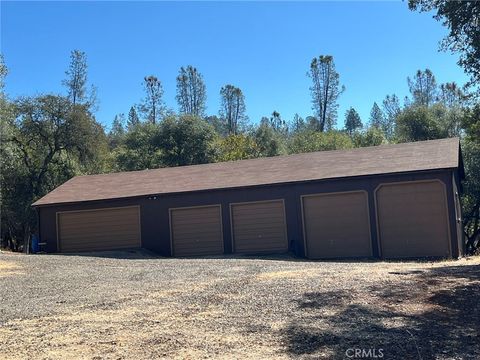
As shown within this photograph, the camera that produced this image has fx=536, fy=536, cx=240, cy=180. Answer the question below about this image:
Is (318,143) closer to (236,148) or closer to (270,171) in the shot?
(236,148)

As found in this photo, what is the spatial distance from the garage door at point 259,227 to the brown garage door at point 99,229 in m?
4.17

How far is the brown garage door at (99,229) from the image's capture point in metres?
21.4

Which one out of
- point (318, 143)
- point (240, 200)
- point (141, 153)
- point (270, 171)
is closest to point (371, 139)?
point (318, 143)

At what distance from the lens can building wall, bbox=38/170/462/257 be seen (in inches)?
693

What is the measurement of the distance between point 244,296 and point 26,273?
6.80 metres

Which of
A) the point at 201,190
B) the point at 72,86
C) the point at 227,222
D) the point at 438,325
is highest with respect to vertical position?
the point at 72,86

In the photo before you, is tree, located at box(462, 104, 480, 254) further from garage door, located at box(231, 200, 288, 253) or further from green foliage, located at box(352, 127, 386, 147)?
green foliage, located at box(352, 127, 386, 147)

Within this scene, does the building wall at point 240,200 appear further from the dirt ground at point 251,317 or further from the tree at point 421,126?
the tree at point 421,126

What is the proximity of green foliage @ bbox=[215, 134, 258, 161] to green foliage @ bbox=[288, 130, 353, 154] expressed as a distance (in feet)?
14.0

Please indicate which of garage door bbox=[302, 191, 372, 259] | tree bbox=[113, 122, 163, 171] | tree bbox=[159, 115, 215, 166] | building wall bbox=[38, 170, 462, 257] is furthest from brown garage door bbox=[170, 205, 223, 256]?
tree bbox=[113, 122, 163, 171]

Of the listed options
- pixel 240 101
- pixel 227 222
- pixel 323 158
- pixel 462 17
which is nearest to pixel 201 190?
pixel 227 222

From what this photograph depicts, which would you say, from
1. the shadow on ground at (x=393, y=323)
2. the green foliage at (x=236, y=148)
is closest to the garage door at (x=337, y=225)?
the shadow on ground at (x=393, y=323)

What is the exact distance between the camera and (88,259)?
16.4 m

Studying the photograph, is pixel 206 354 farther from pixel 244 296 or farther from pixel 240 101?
pixel 240 101
